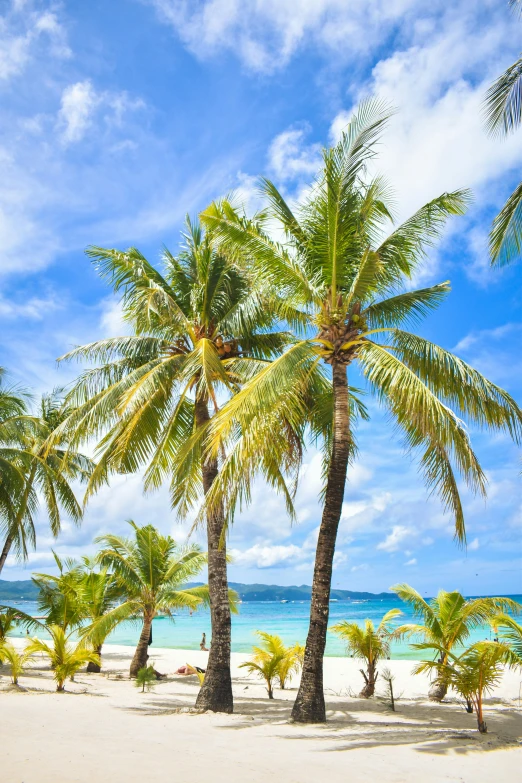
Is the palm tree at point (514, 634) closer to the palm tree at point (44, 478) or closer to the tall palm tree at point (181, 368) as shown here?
the tall palm tree at point (181, 368)

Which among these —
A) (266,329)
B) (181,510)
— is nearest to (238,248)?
(266,329)

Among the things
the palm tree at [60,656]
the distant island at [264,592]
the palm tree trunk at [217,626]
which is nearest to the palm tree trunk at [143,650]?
the palm tree at [60,656]

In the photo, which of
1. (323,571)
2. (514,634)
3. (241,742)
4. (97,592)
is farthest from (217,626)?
(97,592)

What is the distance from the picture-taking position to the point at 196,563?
1683 cm

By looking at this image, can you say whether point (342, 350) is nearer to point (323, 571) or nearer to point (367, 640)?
point (323, 571)

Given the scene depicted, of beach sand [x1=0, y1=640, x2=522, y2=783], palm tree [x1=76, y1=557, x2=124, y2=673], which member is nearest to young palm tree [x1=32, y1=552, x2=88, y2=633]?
palm tree [x1=76, y1=557, x2=124, y2=673]

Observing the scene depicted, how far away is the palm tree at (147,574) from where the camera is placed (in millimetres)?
16172

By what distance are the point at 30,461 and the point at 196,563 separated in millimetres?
5897

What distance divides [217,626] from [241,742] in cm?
341

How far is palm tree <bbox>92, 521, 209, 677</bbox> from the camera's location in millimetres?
16172

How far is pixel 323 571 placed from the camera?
932 centimetres

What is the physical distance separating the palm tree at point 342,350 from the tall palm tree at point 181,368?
0.98 metres

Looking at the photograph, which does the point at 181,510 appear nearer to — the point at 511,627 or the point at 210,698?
the point at 210,698

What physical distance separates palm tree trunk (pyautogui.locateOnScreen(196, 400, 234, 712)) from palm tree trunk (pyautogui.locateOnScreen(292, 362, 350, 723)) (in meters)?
1.65
